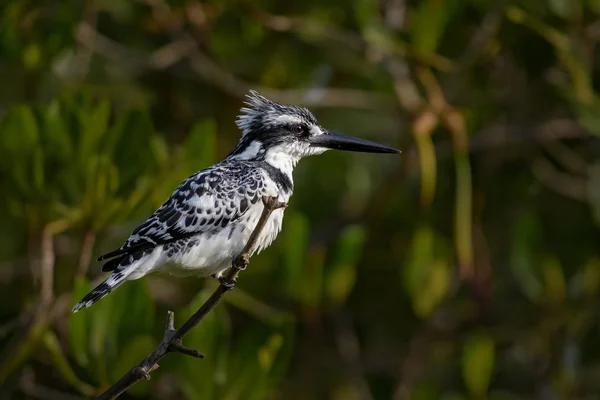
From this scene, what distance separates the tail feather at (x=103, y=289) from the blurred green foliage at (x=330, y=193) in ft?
1.34

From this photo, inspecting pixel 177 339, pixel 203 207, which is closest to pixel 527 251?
pixel 203 207

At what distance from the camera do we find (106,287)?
3.57m

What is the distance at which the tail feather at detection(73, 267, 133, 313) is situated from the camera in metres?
3.54

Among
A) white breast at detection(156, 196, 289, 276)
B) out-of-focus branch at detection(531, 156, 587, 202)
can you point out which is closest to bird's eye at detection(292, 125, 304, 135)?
white breast at detection(156, 196, 289, 276)

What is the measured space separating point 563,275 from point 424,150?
1.02 metres

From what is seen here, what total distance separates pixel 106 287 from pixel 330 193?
Result: 2395 mm

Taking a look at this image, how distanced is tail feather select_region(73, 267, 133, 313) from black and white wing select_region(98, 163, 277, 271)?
0.08 m

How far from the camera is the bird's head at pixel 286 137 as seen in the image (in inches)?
167

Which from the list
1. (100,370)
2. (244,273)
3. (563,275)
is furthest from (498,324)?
(100,370)

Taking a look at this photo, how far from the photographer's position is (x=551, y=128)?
5535 mm

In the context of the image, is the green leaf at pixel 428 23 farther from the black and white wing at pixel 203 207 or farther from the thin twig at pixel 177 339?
the thin twig at pixel 177 339

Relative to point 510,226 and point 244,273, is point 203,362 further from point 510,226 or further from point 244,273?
point 510,226

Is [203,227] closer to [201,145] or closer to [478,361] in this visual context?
[201,145]

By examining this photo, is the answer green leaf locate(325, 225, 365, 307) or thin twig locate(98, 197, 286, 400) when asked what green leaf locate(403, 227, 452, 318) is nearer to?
green leaf locate(325, 225, 365, 307)
